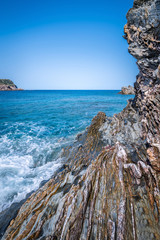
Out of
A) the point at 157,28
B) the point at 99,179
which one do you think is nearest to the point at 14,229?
the point at 99,179

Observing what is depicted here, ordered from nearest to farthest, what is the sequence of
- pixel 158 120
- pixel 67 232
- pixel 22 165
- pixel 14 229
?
pixel 67 232, pixel 14 229, pixel 158 120, pixel 22 165

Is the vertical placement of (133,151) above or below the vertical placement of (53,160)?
above

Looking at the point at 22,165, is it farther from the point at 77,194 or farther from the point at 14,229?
the point at 77,194

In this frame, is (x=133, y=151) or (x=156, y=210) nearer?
(x=156, y=210)

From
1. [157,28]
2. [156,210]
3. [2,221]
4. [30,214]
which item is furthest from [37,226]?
[157,28]

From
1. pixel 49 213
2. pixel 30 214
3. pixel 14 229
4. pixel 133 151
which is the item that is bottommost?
pixel 14 229

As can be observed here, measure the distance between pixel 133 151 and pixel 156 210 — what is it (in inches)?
149

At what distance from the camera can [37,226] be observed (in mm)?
4770

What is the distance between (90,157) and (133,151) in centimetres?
398

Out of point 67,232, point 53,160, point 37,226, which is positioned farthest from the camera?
point 53,160

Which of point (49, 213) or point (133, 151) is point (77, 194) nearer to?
point (49, 213)

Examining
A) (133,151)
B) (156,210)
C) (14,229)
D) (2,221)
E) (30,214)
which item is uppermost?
(133,151)

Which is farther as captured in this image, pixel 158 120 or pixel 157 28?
pixel 157 28

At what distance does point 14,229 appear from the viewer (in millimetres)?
5242
